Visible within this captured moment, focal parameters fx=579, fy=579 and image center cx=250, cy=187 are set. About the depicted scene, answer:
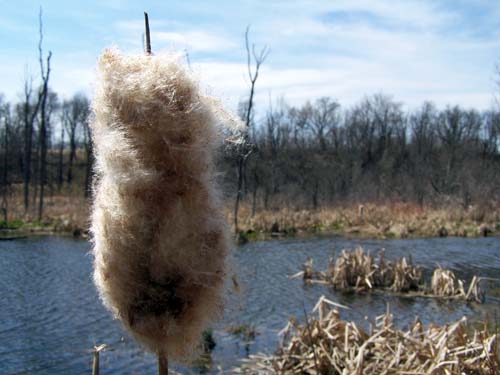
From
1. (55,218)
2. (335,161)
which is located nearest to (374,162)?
(335,161)

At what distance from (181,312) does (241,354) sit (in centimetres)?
744

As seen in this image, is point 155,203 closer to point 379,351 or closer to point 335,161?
point 379,351

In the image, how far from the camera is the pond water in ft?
30.4

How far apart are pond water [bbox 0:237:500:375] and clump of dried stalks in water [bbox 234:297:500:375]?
2.62 ft

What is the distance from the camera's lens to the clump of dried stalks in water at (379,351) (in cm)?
624

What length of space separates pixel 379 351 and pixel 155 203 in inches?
230

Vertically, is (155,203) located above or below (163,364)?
above

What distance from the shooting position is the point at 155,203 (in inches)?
84.9

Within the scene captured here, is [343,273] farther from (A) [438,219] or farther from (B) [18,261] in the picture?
(A) [438,219]

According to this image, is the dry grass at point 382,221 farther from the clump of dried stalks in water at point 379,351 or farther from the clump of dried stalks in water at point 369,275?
the clump of dried stalks in water at point 379,351

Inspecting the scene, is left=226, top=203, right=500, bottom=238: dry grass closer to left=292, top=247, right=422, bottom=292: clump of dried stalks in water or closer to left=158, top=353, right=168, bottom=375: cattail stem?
left=292, top=247, right=422, bottom=292: clump of dried stalks in water

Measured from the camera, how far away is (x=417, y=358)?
6668 millimetres

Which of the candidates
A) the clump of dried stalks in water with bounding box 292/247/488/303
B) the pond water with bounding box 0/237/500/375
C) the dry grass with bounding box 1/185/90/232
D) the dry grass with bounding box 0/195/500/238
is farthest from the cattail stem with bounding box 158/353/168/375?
the dry grass with bounding box 0/195/500/238

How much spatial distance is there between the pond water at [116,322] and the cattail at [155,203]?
32 centimetres
